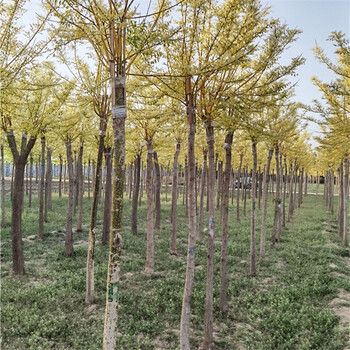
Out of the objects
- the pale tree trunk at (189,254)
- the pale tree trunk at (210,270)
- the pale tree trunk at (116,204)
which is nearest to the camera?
the pale tree trunk at (116,204)

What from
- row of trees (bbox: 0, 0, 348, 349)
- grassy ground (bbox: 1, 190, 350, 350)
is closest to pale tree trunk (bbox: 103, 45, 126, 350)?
row of trees (bbox: 0, 0, 348, 349)

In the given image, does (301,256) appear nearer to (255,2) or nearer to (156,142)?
(156,142)

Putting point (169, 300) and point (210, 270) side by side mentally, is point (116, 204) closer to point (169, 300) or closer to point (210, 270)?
point (210, 270)

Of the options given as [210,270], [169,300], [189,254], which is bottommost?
[169,300]

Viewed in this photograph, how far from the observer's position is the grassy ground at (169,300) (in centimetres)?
554

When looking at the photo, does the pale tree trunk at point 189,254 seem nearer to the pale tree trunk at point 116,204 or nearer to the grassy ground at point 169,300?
the grassy ground at point 169,300

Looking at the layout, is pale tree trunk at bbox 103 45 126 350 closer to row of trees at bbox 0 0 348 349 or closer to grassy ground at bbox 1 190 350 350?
row of trees at bbox 0 0 348 349

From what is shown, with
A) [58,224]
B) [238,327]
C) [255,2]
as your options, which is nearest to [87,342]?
[238,327]

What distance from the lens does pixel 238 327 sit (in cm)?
596

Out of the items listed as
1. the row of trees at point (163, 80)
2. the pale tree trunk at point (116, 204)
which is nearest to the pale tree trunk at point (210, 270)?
the row of trees at point (163, 80)

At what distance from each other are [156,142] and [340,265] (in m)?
7.75

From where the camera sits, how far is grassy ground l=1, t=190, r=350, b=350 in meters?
5.54

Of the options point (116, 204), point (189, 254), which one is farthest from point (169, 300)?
point (116, 204)

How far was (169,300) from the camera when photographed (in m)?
6.92
